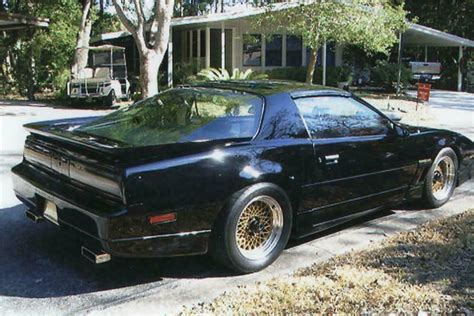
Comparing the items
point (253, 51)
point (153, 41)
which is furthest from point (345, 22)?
point (253, 51)

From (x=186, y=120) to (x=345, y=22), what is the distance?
1187 centimetres

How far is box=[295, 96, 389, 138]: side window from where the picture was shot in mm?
4703

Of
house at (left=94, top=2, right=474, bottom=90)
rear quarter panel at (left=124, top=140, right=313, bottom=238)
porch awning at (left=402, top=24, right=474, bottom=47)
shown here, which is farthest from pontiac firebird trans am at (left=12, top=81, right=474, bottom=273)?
porch awning at (left=402, top=24, right=474, bottom=47)

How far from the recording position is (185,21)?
2050 centimetres

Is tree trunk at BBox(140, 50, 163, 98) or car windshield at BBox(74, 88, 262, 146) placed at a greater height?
tree trunk at BBox(140, 50, 163, 98)

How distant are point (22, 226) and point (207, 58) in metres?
18.3

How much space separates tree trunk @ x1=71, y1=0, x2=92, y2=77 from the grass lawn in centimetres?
1754

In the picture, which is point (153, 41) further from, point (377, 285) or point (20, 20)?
point (377, 285)

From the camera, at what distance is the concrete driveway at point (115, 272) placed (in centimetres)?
361

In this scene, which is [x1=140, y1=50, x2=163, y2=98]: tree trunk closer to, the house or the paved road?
the house

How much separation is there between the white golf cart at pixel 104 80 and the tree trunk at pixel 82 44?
84 centimetres

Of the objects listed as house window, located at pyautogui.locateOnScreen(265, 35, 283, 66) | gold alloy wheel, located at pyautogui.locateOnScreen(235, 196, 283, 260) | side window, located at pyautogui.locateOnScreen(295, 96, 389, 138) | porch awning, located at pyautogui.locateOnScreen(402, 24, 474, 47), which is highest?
porch awning, located at pyautogui.locateOnScreen(402, 24, 474, 47)

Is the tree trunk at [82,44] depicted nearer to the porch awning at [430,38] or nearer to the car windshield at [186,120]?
the porch awning at [430,38]

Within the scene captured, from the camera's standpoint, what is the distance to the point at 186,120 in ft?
14.6
